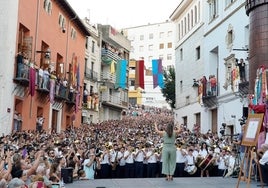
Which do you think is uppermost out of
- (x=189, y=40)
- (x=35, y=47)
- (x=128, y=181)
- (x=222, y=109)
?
(x=189, y=40)

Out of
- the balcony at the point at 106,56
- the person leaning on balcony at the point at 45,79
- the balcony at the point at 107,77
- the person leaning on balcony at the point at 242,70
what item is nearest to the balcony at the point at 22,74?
the person leaning on balcony at the point at 45,79

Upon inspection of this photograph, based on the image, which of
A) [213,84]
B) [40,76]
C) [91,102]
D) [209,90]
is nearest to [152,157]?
[40,76]

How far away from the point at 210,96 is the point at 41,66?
39.5 ft

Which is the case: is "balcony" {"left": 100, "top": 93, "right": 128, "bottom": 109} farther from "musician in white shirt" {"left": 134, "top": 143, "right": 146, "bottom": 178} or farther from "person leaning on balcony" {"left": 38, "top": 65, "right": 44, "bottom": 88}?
"musician in white shirt" {"left": 134, "top": 143, "right": 146, "bottom": 178}

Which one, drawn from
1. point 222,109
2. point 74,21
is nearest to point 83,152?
point 222,109

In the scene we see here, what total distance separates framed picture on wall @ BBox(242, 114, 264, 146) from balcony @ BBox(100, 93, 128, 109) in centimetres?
4096

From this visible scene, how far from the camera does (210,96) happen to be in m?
29.6

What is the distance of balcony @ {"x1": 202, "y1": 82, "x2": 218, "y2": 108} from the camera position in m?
29.3

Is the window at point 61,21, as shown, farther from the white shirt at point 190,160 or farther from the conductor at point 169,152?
the conductor at point 169,152

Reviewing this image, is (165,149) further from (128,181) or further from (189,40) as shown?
(189,40)

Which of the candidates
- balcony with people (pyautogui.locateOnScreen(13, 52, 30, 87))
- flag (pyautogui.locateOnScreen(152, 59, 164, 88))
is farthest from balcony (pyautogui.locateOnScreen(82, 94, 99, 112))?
balcony with people (pyautogui.locateOnScreen(13, 52, 30, 87))

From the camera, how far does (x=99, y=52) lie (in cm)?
4906

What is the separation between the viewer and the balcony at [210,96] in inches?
1153

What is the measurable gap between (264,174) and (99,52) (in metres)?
40.3
